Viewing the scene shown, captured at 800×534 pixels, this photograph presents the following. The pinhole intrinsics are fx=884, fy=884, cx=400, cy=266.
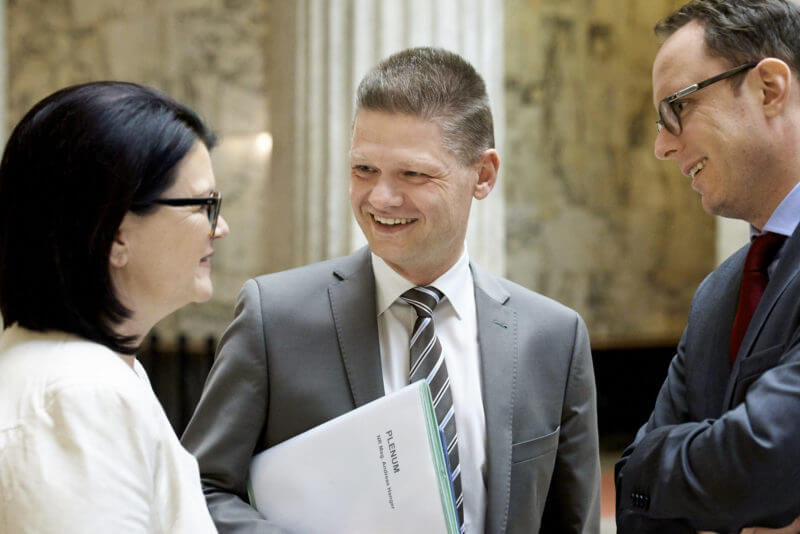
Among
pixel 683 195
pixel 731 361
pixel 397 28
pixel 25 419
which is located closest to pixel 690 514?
pixel 731 361

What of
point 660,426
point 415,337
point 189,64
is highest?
point 189,64

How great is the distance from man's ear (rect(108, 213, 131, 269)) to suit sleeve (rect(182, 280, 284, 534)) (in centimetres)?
63

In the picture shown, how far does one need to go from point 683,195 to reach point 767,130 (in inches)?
307

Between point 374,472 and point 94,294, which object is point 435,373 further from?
point 94,294

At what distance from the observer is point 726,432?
2.07 meters

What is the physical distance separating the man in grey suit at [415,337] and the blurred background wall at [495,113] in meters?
3.04

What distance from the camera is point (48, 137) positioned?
5.51 ft

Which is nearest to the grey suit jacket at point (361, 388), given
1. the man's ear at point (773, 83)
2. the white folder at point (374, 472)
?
the white folder at point (374, 472)

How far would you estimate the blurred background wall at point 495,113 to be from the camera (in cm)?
641

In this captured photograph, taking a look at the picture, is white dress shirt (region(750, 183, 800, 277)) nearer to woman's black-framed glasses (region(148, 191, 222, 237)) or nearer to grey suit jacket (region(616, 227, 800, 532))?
grey suit jacket (region(616, 227, 800, 532))

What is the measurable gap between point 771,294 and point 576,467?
73 centimetres

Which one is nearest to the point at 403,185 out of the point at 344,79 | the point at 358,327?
the point at 358,327

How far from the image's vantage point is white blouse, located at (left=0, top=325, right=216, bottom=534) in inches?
57.8

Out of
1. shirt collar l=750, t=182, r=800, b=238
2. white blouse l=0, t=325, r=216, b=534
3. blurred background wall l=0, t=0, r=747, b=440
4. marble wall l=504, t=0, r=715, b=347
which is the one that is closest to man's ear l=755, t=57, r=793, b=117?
shirt collar l=750, t=182, r=800, b=238
